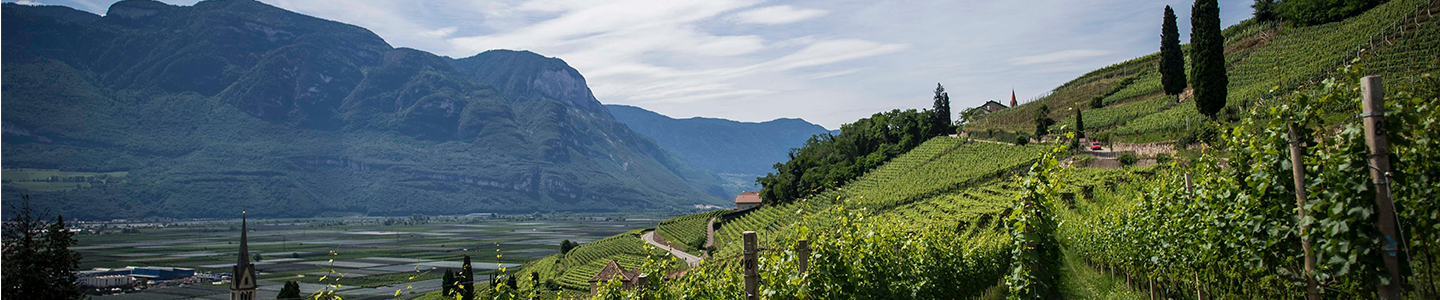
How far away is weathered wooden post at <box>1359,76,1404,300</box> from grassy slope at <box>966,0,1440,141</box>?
23167 mm

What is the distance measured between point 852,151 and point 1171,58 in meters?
33.6

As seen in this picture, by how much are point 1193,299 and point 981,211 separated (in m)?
14.7

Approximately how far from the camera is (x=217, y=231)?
7830 inches

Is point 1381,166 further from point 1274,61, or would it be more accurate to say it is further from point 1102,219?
point 1274,61

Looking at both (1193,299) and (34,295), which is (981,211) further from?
(34,295)

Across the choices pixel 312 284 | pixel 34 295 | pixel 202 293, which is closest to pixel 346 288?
pixel 312 284

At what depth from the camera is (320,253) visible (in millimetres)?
152500

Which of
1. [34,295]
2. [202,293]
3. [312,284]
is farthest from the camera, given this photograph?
[312,284]

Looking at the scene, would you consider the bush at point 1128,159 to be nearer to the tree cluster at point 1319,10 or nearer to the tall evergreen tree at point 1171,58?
the tall evergreen tree at point 1171,58

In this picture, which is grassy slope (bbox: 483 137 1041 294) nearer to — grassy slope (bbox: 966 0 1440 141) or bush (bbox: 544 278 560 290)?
bush (bbox: 544 278 560 290)

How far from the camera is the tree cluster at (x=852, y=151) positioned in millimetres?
67938

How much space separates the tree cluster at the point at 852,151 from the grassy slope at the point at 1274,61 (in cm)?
632

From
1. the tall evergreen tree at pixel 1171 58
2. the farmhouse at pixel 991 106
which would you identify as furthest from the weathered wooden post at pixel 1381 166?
the farmhouse at pixel 991 106

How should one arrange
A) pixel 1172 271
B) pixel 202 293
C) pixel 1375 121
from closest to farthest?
pixel 1375 121 < pixel 1172 271 < pixel 202 293
